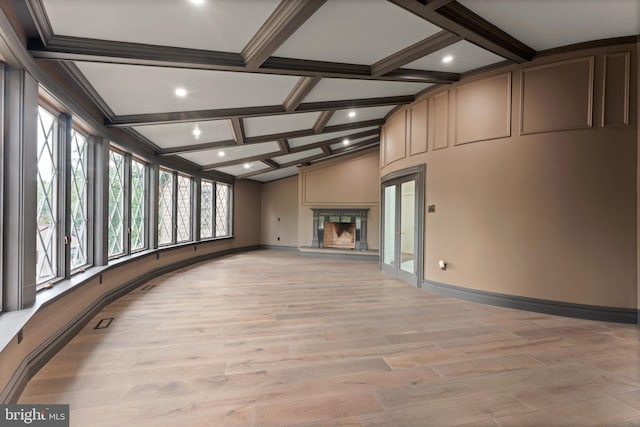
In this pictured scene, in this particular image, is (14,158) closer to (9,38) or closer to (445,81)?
(9,38)

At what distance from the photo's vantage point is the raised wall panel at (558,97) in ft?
10.7

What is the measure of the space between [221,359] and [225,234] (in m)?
6.83

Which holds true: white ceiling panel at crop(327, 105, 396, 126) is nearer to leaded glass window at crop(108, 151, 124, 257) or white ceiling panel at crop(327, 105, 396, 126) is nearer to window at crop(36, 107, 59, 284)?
leaded glass window at crop(108, 151, 124, 257)

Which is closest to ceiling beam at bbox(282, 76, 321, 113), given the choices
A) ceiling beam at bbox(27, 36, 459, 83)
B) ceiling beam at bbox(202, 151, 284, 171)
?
ceiling beam at bbox(27, 36, 459, 83)

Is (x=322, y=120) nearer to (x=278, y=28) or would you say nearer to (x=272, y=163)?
(x=278, y=28)

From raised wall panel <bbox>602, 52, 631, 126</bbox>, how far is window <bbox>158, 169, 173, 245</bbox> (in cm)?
694

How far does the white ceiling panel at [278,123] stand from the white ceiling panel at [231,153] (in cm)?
83

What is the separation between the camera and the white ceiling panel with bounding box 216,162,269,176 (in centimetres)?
752

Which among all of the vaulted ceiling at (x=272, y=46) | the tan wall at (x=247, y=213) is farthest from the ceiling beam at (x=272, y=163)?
the vaulted ceiling at (x=272, y=46)

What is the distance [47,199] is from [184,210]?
4.20 metres

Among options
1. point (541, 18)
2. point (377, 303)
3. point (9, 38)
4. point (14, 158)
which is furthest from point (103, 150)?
point (541, 18)

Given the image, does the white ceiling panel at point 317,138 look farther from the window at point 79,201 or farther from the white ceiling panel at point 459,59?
the window at point 79,201

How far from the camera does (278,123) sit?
455cm

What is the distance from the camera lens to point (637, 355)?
2.45 m
